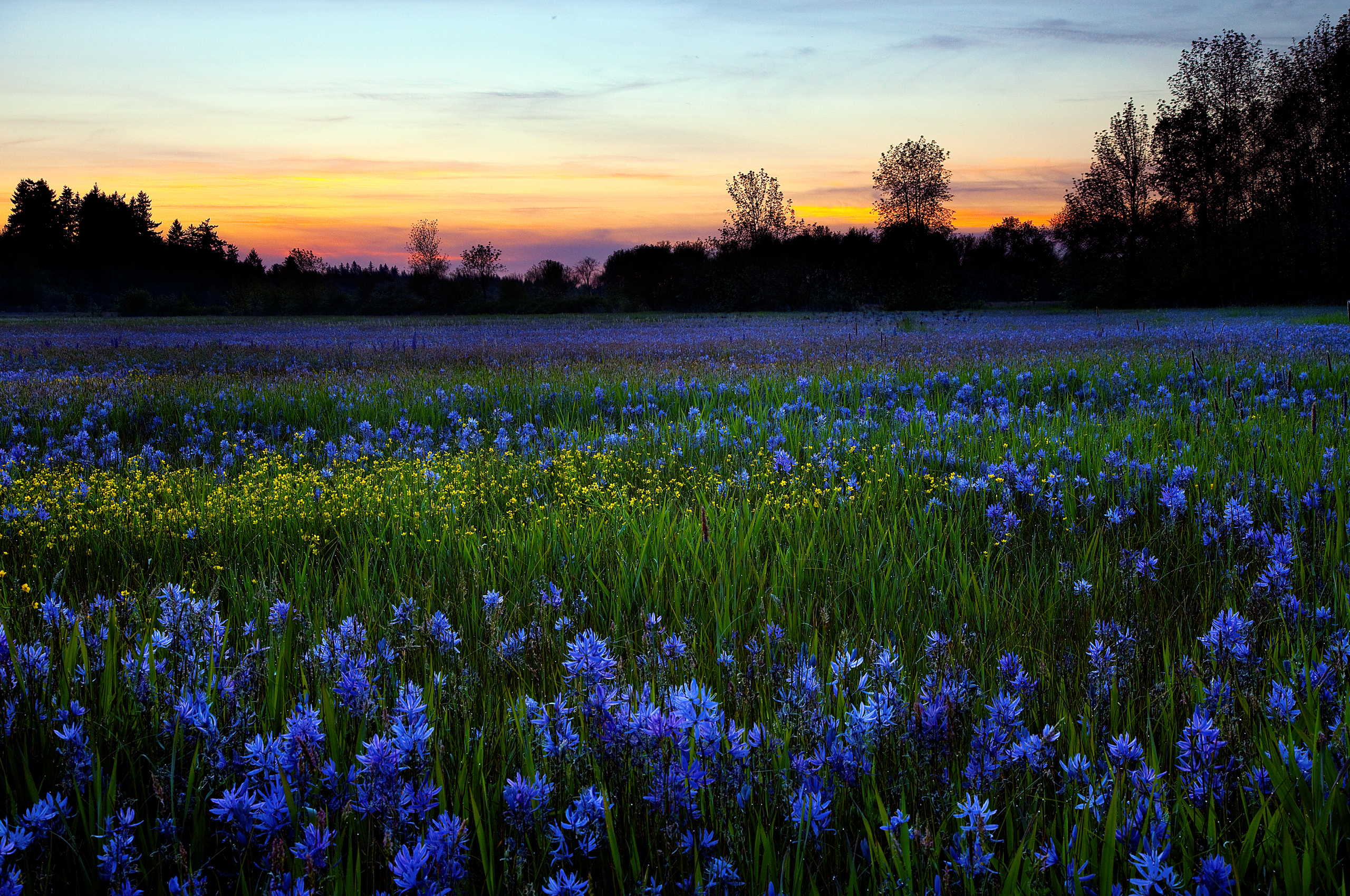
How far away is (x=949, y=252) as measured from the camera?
68.4m

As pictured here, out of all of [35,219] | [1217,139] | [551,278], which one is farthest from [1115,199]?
[35,219]

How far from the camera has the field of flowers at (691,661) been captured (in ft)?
4.81

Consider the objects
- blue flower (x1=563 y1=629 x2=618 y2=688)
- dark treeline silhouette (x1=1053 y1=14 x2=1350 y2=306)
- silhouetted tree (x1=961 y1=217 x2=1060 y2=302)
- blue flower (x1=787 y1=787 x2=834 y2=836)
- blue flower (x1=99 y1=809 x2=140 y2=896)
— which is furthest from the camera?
silhouetted tree (x1=961 y1=217 x2=1060 y2=302)

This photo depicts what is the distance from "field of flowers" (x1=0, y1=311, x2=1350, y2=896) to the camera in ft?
4.81

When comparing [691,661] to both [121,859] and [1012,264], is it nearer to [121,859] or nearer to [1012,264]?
[121,859]

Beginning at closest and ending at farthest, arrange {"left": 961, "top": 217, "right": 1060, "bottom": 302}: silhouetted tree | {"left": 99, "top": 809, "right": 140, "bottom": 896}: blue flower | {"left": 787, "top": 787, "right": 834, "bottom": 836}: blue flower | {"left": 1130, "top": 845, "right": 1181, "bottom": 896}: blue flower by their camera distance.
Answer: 1. {"left": 1130, "top": 845, "right": 1181, "bottom": 896}: blue flower
2. {"left": 99, "top": 809, "right": 140, "bottom": 896}: blue flower
3. {"left": 787, "top": 787, "right": 834, "bottom": 836}: blue flower
4. {"left": 961, "top": 217, "right": 1060, "bottom": 302}: silhouetted tree

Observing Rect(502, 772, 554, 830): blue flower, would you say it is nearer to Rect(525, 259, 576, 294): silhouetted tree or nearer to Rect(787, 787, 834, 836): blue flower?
Rect(787, 787, 834, 836): blue flower

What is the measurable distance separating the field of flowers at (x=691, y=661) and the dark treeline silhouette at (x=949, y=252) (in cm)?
5194

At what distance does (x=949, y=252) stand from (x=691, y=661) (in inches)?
2885

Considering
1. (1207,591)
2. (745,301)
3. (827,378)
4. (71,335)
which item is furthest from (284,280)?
(1207,591)

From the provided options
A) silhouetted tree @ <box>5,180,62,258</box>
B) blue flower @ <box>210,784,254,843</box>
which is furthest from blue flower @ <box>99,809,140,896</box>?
silhouetted tree @ <box>5,180,62,258</box>

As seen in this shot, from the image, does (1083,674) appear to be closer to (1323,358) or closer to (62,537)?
(62,537)

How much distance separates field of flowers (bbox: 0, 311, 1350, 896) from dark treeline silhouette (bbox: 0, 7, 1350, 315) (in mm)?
51942

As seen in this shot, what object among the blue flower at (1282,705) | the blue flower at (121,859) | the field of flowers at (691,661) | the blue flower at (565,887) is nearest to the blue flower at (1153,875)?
the field of flowers at (691,661)
